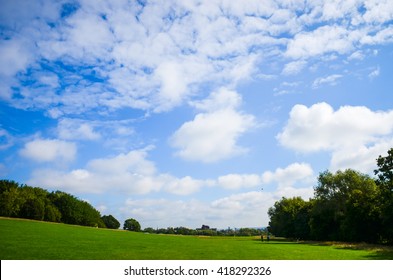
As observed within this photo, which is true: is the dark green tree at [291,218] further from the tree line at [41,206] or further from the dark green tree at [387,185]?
the tree line at [41,206]

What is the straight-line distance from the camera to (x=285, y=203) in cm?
15200

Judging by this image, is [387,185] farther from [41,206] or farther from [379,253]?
[41,206]

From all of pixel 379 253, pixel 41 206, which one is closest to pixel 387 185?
pixel 379 253

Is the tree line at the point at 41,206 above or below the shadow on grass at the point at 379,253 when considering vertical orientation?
above

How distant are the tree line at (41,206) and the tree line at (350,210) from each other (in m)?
95.9

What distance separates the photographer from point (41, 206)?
113688 millimetres

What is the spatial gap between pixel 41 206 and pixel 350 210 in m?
102

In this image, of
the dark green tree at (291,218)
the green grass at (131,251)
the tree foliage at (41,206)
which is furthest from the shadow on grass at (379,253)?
the tree foliage at (41,206)

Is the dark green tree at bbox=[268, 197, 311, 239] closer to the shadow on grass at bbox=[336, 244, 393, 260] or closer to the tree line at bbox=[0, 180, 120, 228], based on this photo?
the shadow on grass at bbox=[336, 244, 393, 260]

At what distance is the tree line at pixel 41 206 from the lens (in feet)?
342

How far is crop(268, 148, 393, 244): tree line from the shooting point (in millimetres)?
58706
